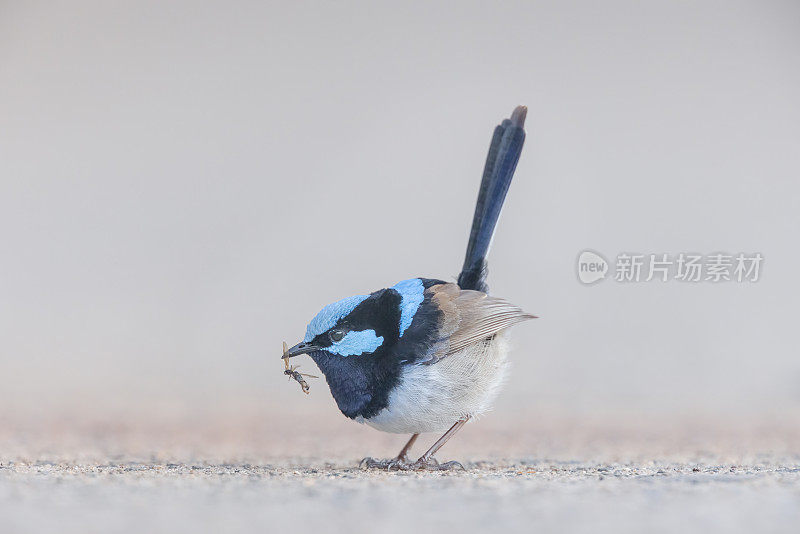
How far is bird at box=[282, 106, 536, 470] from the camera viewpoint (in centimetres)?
466

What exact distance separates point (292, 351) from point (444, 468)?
3.27 ft

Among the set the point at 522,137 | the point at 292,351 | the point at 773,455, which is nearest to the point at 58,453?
the point at 292,351

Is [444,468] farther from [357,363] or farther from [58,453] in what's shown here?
[58,453]

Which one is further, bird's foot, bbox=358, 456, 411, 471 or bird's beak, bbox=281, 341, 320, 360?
bird's foot, bbox=358, 456, 411, 471

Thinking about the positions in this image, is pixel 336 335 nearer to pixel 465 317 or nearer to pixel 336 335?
pixel 336 335

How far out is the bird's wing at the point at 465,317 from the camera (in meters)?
4.84

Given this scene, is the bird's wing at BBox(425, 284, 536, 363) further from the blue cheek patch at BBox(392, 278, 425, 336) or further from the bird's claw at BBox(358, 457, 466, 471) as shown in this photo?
the bird's claw at BBox(358, 457, 466, 471)

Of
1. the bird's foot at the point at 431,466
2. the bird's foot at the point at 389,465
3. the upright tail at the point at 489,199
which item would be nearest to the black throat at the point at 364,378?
the bird's foot at the point at 389,465

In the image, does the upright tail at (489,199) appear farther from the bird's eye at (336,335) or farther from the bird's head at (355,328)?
the bird's eye at (336,335)

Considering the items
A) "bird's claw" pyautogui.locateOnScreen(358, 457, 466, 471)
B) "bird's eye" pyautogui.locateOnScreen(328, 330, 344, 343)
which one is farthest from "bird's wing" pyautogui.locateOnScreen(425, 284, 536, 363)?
"bird's claw" pyautogui.locateOnScreen(358, 457, 466, 471)

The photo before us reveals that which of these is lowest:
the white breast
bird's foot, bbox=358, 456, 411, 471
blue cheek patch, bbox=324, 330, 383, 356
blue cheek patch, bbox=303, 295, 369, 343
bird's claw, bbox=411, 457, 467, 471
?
bird's foot, bbox=358, 456, 411, 471

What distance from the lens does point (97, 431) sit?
6910mm

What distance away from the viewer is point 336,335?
15.3 ft

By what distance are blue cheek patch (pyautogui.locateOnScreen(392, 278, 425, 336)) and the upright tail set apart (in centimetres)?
42
